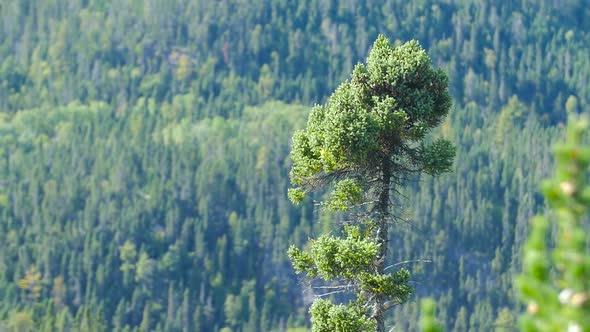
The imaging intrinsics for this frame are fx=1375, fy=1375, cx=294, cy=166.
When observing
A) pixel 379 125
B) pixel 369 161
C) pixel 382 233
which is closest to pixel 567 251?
pixel 379 125

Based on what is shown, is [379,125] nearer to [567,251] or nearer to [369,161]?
[369,161]

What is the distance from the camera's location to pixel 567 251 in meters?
10.1

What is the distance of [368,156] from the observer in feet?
91.5

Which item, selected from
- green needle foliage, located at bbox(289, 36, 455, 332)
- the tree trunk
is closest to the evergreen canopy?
green needle foliage, located at bbox(289, 36, 455, 332)

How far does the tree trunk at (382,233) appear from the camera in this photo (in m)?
27.4

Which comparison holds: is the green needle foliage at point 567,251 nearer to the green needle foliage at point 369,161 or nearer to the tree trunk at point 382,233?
the green needle foliage at point 369,161

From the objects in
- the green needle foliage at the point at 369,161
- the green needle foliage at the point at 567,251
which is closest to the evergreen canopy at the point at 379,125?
the green needle foliage at the point at 369,161

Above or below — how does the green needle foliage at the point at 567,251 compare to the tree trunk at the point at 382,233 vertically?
above

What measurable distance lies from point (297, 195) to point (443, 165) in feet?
10.3

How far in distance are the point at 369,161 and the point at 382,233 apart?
4.94 ft

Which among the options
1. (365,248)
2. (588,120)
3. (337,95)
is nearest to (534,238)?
(588,120)

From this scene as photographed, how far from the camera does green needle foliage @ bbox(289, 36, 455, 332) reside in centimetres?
2705

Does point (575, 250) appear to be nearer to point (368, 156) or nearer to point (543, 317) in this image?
point (543, 317)

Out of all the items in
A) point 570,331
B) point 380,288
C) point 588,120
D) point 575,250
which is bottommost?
point 380,288
